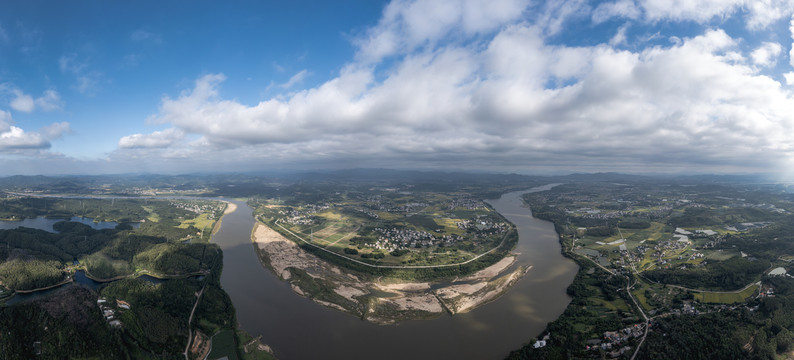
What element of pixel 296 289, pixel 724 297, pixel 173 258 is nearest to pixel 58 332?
pixel 296 289

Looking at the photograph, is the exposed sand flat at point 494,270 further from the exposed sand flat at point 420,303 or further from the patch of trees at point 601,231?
the patch of trees at point 601,231

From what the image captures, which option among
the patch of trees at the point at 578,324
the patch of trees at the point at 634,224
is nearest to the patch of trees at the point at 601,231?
the patch of trees at the point at 634,224

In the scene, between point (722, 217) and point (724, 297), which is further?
point (722, 217)

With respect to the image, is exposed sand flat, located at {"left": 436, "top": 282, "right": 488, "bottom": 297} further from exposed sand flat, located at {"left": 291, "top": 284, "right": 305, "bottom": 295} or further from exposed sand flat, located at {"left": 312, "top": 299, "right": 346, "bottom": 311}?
exposed sand flat, located at {"left": 291, "top": 284, "right": 305, "bottom": 295}

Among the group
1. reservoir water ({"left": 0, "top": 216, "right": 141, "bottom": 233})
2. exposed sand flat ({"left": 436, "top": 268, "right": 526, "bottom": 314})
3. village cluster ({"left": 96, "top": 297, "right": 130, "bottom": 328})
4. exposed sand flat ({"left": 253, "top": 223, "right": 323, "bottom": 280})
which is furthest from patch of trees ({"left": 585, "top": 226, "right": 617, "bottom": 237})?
reservoir water ({"left": 0, "top": 216, "right": 141, "bottom": 233})

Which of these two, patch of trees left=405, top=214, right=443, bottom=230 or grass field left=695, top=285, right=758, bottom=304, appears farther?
patch of trees left=405, top=214, right=443, bottom=230

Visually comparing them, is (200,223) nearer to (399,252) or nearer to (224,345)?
(399,252)
